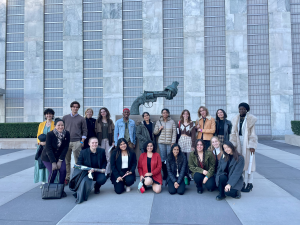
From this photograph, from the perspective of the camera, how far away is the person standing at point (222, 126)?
21.1ft

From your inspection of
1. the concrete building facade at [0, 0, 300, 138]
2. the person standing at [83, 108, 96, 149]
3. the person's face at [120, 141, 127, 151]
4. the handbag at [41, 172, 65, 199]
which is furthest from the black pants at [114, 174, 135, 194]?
the concrete building facade at [0, 0, 300, 138]

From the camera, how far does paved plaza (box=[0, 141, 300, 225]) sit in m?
3.90

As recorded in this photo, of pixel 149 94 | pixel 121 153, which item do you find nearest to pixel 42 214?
pixel 121 153

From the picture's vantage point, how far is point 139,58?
18.0m

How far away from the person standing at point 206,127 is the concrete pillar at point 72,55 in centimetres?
1327

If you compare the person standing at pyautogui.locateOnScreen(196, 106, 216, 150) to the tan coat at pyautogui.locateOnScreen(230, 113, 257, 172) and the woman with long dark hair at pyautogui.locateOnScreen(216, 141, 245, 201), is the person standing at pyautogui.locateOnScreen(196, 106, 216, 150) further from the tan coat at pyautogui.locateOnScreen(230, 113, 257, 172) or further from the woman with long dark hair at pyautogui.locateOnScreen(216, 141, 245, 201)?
the woman with long dark hair at pyautogui.locateOnScreen(216, 141, 245, 201)

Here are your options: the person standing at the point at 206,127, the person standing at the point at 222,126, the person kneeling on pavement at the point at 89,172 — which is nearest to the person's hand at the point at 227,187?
the person standing at the point at 206,127

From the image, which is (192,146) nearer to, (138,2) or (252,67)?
(252,67)

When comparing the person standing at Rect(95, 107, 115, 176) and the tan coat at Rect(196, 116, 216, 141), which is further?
the person standing at Rect(95, 107, 115, 176)

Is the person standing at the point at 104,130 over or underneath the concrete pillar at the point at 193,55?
underneath

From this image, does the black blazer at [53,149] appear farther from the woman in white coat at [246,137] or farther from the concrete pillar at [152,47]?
the concrete pillar at [152,47]

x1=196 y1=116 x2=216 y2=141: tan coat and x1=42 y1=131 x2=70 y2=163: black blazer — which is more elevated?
x1=196 y1=116 x2=216 y2=141: tan coat

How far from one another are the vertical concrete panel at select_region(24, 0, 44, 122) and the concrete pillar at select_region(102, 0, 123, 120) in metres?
5.12

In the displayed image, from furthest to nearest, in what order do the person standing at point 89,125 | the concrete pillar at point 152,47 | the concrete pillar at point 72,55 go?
the concrete pillar at point 72,55, the concrete pillar at point 152,47, the person standing at point 89,125
